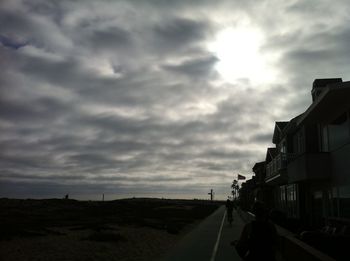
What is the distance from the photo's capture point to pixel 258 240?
6.06 m

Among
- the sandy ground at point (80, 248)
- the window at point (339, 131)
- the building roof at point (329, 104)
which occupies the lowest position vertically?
the sandy ground at point (80, 248)

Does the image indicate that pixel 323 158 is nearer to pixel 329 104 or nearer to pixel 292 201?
pixel 329 104

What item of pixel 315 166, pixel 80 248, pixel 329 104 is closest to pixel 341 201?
pixel 315 166

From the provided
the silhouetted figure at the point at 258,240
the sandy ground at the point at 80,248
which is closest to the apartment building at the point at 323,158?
the sandy ground at the point at 80,248

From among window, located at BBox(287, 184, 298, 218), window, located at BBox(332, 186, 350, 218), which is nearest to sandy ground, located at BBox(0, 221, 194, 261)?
window, located at BBox(332, 186, 350, 218)

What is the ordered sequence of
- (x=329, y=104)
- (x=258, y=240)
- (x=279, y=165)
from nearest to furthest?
1. (x=258, y=240)
2. (x=329, y=104)
3. (x=279, y=165)

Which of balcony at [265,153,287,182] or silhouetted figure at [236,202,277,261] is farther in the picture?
balcony at [265,153,287,182]

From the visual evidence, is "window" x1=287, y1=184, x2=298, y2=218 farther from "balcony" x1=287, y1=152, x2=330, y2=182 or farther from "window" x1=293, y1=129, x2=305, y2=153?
"balcony" x1=287, y1=152, x2=330, y2=182

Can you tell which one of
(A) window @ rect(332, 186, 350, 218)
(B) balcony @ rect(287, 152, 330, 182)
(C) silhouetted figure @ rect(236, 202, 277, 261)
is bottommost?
(C) silhouetted figure @ rect(236, 202, 277, 261)

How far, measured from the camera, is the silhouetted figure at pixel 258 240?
603cm

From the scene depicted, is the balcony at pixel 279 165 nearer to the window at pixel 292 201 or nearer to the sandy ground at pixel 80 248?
the window at pixel 292 201

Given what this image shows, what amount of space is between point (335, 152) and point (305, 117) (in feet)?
6.58

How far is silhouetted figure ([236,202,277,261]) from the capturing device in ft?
19.8

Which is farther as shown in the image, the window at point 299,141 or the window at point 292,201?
the window at point 292,201
